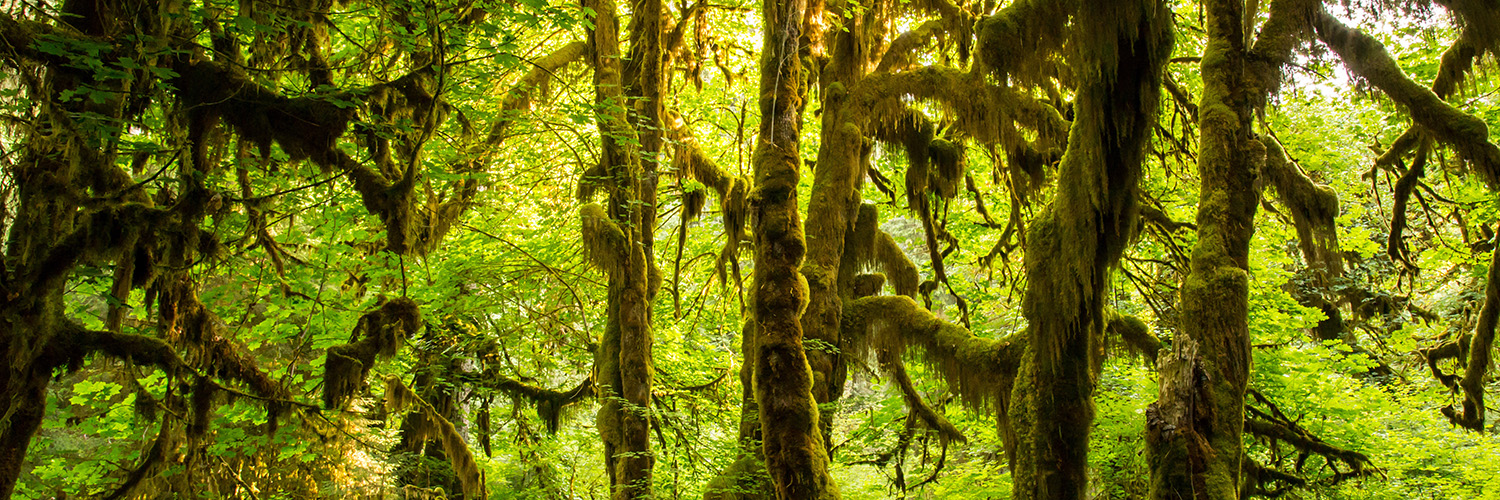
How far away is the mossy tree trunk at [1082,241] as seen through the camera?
5.21 m

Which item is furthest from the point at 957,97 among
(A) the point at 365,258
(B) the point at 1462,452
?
(B) the point at 1462,452

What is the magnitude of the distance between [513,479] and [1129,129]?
13978 mm

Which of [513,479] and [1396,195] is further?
[513,479]

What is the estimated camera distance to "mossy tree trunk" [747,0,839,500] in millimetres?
6051

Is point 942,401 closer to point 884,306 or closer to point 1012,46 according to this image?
point 884,306

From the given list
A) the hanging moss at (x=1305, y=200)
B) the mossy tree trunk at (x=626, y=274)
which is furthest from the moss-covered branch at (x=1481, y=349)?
the mossy tree trunk at (x=626, y=274)

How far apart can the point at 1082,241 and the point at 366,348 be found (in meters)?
5.02

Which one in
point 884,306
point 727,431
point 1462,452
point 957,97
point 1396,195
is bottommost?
point 1462,452

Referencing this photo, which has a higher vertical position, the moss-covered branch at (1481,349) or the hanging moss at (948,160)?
the hanging moss at (948,160)

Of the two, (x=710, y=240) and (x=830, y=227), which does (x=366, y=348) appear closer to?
(x=830, y=227)

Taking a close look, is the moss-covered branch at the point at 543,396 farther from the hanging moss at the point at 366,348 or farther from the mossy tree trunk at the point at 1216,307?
the mossy tree trunk at the point at 1216,307

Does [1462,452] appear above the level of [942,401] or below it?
below

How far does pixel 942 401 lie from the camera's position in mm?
10164

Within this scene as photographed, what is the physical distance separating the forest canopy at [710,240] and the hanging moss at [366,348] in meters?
0.02
